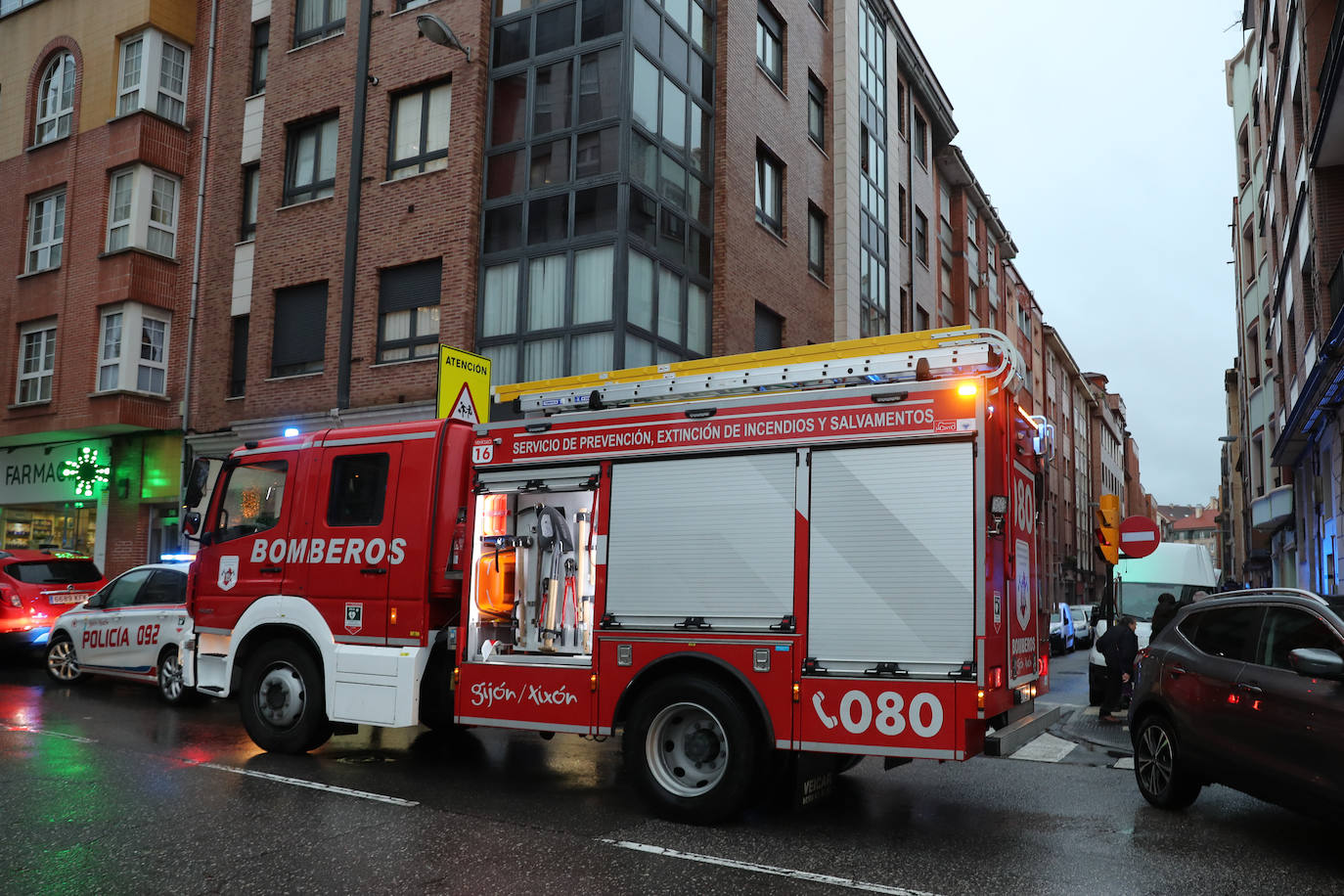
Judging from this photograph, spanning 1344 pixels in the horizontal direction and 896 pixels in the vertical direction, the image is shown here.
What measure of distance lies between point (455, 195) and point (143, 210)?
8.37 meters

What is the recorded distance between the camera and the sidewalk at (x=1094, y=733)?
1058cm

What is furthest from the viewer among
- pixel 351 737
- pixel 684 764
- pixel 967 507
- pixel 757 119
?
pixel 757 119

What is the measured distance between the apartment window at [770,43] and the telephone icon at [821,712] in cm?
1668

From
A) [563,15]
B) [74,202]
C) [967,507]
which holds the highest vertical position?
[563,15]

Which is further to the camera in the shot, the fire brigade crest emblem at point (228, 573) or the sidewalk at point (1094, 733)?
the sidewalk at point (1094, 733)

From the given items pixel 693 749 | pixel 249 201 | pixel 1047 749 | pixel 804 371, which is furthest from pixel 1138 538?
pixel 249 201

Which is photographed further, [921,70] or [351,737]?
[921,70]

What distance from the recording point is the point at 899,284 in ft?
93.8

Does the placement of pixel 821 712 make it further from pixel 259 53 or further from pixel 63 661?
pixel 259 53

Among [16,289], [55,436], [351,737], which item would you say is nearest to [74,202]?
[16,289]

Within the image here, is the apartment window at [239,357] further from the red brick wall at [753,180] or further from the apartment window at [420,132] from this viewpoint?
the red brick wall at [753,180]

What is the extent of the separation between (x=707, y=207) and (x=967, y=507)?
13.2m

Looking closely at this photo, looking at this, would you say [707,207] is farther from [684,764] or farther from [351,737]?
[684,764]

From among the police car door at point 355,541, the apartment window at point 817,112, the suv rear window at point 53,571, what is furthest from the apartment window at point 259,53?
the police car door at point 355,541
